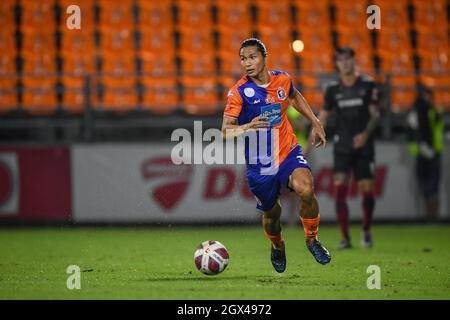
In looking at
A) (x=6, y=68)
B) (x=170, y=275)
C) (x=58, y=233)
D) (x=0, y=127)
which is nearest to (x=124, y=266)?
(x=170, y=275)

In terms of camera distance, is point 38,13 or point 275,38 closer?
point 38,13

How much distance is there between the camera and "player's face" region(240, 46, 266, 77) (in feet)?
25.5

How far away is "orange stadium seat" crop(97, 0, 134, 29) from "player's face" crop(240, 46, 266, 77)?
969cm

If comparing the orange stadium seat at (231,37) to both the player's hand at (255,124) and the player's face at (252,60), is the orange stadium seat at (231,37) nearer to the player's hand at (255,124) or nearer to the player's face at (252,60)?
the player's face at (252,60)

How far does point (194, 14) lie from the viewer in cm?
1744

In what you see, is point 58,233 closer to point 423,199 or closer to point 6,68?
point 6,68

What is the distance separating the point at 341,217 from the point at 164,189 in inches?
153

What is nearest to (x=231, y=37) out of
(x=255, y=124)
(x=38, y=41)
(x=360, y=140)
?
(x=38, y=41)

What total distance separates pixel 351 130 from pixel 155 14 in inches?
287

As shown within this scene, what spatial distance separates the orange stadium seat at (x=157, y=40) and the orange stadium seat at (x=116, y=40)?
0.78ft

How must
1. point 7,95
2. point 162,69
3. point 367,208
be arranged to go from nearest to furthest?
1. point 367,208
2. point 7,95
3. point 162,69

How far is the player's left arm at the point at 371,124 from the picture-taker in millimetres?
11008

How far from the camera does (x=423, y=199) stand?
14.9 m

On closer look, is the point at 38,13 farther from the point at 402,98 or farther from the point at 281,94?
the point at 281,94
